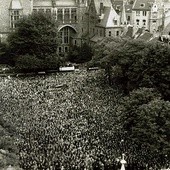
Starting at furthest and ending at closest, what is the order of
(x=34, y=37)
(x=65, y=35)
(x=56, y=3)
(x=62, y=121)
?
(x=65, y=35) → (x=56, y=3) → (x=34, y=37) → (x=62, y=121)

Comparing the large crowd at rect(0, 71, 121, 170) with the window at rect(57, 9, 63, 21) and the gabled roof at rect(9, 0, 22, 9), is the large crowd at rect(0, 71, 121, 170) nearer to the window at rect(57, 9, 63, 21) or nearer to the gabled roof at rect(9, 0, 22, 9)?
the gabled roof at rect(9, 0, 22, 9)

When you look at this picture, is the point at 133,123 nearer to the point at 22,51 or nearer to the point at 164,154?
the point at 164,154

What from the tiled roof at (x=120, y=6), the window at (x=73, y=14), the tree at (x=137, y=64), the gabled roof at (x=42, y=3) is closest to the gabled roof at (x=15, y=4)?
the gabled roof at (x=42, y=3)

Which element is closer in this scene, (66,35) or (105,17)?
(105,17)

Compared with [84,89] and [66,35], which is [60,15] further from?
[84,89]

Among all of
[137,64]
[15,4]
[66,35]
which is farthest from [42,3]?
[137,64]

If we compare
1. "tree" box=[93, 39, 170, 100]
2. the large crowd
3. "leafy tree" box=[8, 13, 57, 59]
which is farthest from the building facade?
the large crowd
